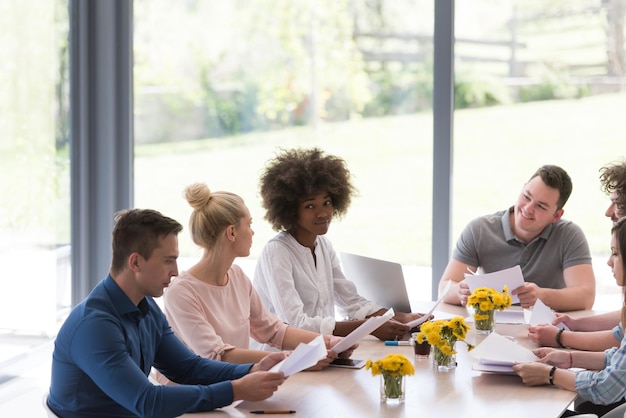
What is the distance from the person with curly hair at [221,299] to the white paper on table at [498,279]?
74cm

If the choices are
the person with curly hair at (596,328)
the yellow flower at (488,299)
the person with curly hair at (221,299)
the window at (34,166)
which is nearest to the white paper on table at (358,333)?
the person with curly hair at (221,299)

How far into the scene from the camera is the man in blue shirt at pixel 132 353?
2.23 m

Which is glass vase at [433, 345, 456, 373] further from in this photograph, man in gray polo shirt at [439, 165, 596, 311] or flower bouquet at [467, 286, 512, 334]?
man in gray polo shirt at [439, 165, 596, 311]

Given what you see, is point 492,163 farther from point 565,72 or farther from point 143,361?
point 143,361

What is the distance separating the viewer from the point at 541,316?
338 cm

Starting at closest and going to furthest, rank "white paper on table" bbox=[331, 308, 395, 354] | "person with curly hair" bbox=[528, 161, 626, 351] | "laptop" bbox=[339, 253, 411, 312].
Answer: "white paper on table" bbox=[331, 308, 395, 354], "person with curly hair" bbox=[528, 161, 626, 351], "laptop" bbox=[339, 253, 411, 312]

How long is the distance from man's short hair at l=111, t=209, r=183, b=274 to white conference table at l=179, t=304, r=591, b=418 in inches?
18.3

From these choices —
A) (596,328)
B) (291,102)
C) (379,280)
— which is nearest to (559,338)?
(596,328)

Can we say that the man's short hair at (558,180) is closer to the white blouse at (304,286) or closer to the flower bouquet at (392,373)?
the white blouse at (304,286)

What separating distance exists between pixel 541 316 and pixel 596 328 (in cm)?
24

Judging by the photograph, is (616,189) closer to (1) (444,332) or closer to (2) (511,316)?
(2) (511,316)

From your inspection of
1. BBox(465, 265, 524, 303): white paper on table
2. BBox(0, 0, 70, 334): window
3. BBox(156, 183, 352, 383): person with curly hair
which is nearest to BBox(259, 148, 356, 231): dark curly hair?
BBox(156, 183, 352, 383): person with curly hair

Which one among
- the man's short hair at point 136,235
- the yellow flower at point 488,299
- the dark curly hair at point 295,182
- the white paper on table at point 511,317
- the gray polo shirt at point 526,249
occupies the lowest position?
the white paper on table at point 511,317

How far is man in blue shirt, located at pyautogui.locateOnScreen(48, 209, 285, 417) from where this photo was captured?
2227 millimetres
